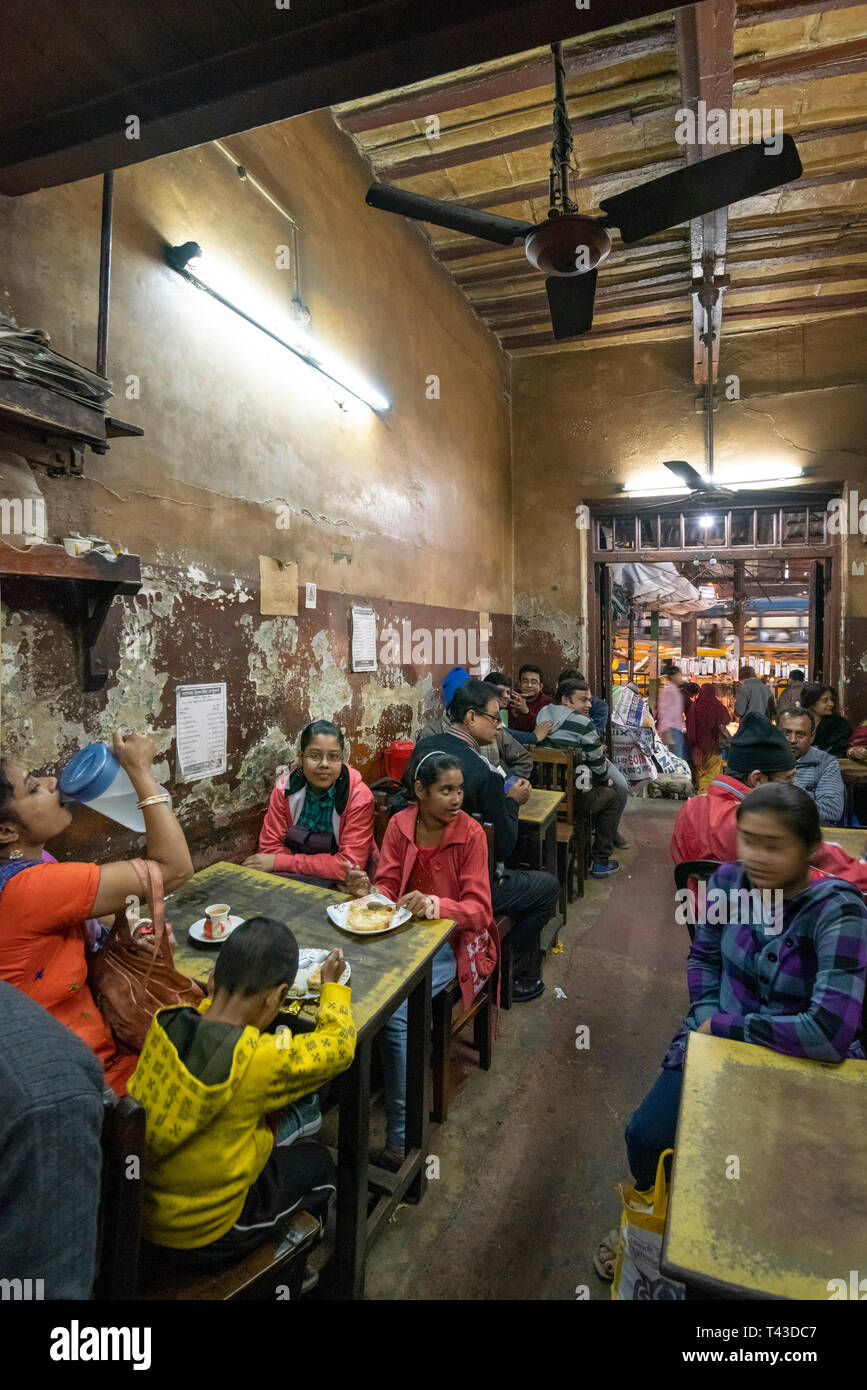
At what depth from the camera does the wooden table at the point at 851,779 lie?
4.84 m

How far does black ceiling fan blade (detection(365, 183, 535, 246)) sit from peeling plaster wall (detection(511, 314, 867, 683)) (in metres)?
4.78

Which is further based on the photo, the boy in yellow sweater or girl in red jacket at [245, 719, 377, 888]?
girl in red jacket at [245, 719, 377, 888]

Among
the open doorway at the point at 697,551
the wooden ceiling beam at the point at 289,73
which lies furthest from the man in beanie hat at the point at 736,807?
the open doorway at the point at 697,551

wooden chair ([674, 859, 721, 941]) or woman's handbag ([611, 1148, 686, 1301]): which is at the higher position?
wooden chair ([674, 859, 721, 941])

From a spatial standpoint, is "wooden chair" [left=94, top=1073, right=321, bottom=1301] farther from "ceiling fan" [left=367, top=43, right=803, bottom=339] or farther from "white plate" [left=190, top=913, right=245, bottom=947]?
"ceiling fan" [left=367, top=43, right=803, bottom=339]

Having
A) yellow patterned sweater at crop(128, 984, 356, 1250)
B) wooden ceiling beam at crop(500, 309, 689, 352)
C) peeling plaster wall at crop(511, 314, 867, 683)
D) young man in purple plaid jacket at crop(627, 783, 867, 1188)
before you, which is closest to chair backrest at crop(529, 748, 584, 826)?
young man in purple plaid jacket at crop(627, 783, 867, 1188)

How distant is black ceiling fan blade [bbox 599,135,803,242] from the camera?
267 centimetres

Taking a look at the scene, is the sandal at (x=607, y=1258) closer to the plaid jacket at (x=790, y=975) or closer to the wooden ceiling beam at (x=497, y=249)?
the plaid jacket at (x=790, y=975)

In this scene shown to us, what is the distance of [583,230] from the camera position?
260cm

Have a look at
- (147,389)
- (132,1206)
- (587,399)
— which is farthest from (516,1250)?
(587,399)

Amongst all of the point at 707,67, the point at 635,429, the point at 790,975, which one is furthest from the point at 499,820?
the point at 635,429

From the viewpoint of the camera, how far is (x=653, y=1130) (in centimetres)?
182

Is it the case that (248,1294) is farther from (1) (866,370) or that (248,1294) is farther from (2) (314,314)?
(1) (866,370)

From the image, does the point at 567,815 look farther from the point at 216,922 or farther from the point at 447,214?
the point at 447,214
